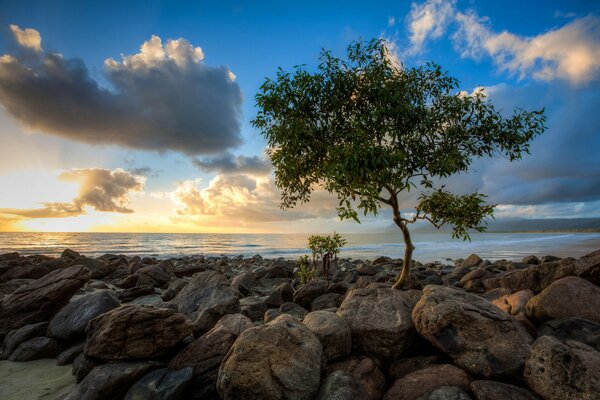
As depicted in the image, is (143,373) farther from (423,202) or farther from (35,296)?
(423,202)

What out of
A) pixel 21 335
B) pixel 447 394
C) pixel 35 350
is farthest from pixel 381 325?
pixel 21 335

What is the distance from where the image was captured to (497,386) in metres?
4.30

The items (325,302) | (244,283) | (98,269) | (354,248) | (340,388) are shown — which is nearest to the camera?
(340,388)

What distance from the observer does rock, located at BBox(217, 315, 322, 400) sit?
4469mm

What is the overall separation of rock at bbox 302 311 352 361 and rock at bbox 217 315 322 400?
451 mm

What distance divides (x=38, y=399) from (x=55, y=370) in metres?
1.12

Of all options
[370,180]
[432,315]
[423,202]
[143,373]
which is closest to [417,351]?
[432,315]

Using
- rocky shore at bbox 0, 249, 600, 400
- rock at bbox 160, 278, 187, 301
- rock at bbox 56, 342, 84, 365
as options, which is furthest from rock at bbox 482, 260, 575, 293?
rock at bbox 160, 278, 187, 301

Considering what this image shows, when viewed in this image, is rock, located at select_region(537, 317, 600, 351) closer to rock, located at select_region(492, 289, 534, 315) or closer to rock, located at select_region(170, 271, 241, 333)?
rock, located at select_region(492, 289, 534, 315)

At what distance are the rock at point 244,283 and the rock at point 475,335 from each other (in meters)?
10.3

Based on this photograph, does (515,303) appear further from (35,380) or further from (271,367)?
(35,380)

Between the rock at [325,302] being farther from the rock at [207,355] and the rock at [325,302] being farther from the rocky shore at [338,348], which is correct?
the rock at [207,355]

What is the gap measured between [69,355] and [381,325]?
690 centimetres

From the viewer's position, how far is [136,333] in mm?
5898
